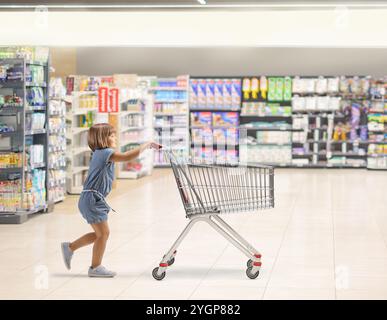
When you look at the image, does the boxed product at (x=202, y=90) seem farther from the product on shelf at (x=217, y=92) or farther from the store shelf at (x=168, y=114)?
the store shelf at (x=168, y=114)

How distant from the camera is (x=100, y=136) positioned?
627 centimetres

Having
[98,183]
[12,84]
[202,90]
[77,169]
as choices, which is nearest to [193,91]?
[202,90]

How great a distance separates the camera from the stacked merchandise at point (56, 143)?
10789mm

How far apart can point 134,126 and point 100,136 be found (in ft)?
32.2

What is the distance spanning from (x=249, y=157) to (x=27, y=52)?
10091 millimetres

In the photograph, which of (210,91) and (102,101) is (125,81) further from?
(102,101)

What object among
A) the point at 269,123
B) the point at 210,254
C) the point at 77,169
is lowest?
the point at 210,254

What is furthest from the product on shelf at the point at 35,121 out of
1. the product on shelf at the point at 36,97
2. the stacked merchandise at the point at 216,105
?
the stacked merchandise at the point at 216,105

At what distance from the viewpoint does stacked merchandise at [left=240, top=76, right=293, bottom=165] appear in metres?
19.2

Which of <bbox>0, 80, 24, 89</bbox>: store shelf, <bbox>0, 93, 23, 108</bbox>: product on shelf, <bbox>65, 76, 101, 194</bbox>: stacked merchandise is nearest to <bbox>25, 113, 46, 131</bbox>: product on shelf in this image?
<bbox>0, 93, 23, 108</bbox>: product on shelf

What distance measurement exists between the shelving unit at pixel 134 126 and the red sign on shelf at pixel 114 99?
791 mm

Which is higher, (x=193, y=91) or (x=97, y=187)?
(x=193, y=91)

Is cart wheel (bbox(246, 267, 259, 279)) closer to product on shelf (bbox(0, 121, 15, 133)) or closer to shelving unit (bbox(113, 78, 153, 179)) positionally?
product on shelf (bbox(0, 121, 15, 133))

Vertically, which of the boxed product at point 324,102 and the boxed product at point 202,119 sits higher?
the boxed product at point 324,102
